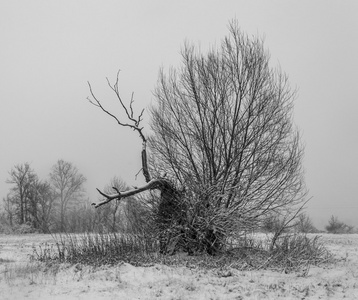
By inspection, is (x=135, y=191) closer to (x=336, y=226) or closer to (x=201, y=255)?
(x=201, y=255)

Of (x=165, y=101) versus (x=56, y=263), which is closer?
(x=56, y=263)

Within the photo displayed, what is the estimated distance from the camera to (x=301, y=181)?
40.8 ft

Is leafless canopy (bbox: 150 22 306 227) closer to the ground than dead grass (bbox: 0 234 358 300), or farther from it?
farther from it

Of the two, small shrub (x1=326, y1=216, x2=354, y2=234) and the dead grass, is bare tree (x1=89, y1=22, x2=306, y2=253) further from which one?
small shrub (x1=326, y1=216, x2=354, y2=234)

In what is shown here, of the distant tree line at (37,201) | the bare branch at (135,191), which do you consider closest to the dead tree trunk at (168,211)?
the bare branch at (135,191)

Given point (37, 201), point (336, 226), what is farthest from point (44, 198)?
point (336, 226)

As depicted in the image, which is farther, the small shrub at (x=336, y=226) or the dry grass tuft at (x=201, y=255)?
the small shrub at (x=336, y=226)

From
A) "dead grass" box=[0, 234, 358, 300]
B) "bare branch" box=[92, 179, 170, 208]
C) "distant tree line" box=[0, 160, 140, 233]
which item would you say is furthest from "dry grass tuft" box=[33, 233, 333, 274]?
"distant tree line" box=[0, 160, 140, 233]

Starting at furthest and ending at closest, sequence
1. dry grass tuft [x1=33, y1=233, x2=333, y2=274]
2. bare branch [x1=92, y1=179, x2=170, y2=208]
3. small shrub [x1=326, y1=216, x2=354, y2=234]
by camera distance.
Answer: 1. small shrub [x1=326, y1=216, x2=354, y2=234]
2. bare branch [x1=92, y1=179, x2=170, y2=208]
3. dry grass tuft [x1=33, y1=233, x2=333, y2=274]

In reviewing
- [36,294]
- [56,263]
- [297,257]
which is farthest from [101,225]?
[297,257]

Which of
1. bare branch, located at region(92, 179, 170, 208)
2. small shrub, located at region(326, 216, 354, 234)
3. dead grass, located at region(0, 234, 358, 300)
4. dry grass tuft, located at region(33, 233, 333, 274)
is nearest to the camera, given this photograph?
dead grass, located at region(0, 234, 358, 300)

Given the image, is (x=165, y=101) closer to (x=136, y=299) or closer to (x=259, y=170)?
(x=259, y=170)

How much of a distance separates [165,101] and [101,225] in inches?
180

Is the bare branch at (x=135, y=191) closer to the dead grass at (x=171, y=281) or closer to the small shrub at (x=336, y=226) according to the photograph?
the dead grass at (x=171, y=281)
